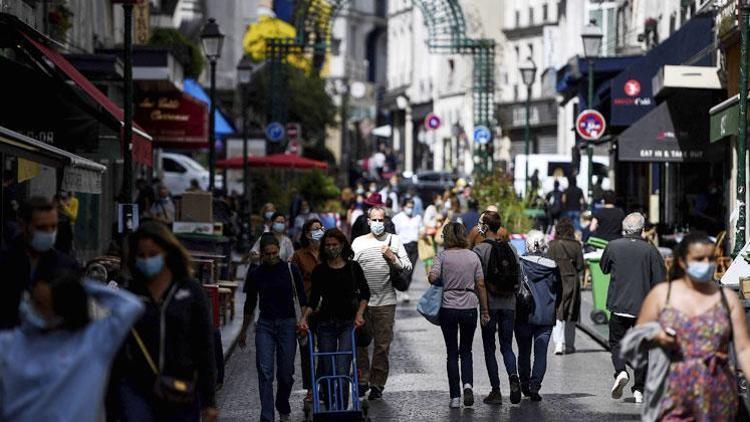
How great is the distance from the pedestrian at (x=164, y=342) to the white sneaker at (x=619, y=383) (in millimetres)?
6928

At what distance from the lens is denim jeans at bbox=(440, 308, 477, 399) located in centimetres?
1465

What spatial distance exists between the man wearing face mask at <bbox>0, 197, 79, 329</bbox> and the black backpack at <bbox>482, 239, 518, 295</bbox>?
6.27 meters

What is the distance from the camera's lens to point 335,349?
1400 centimetres

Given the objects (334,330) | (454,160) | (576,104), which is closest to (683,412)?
(334,330)

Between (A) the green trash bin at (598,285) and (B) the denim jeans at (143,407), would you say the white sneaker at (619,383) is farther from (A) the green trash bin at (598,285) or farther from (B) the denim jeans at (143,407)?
(B) the denim jeans at (143,407)

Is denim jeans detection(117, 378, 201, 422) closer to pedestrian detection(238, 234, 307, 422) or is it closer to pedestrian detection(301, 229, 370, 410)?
pedestrian detection(238, 234, 307, 422)

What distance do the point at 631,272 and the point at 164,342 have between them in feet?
23.6

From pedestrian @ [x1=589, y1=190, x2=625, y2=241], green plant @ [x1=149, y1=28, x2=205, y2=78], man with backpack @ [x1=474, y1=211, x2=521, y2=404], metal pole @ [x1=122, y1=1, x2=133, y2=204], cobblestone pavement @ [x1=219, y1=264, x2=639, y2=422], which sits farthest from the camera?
green plant @ [x1=149, y1=28, x2=205, y2=78]

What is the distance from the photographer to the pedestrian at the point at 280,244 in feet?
48.8

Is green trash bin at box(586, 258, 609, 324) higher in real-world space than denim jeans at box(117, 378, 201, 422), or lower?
lower

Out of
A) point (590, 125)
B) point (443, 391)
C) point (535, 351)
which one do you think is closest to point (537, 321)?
point (535, 351)

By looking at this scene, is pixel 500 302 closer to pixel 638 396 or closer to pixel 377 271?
pixel 377 271

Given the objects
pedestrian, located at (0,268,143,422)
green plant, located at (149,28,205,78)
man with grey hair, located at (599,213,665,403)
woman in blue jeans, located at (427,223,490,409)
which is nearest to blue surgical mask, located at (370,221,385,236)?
woman in blue jeans, located at (427,223,490,409)

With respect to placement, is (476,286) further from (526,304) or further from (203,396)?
(203,396)
